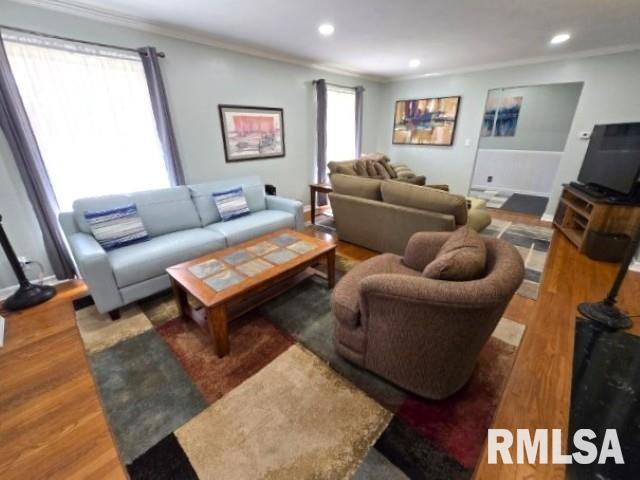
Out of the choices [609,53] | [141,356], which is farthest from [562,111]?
[141,356]

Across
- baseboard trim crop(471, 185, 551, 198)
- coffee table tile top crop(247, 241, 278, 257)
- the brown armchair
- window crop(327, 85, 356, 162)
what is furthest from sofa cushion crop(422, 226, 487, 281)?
baseboard trim crop(471, 185, 551, 198)

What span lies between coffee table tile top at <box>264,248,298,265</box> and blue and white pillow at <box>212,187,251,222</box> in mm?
1109

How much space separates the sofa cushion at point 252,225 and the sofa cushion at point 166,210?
242 millimetres

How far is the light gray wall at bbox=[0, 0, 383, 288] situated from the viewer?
2297 millimetres

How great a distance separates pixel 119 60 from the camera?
2.60 meters

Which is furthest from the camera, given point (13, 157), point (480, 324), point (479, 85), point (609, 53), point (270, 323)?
point (479, 85)

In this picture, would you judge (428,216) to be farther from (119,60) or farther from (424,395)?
(119,60)

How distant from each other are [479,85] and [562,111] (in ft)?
7.37

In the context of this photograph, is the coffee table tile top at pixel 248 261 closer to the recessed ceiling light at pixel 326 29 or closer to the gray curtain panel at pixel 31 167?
the gray curtain panel at pixel 31 167

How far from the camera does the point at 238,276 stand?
74.7 inches

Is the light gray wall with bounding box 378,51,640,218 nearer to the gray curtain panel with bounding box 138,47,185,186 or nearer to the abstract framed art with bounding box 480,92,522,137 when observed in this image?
the abstract framed art with bounding box 480,92,522,137

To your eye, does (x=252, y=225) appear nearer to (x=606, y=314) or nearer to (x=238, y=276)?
(x=238, y=276)

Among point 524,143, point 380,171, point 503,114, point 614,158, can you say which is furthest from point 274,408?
point 503,114

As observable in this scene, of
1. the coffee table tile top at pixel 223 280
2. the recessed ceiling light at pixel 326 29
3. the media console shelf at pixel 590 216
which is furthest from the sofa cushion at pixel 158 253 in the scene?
the media console shelf at pixel 590 216
